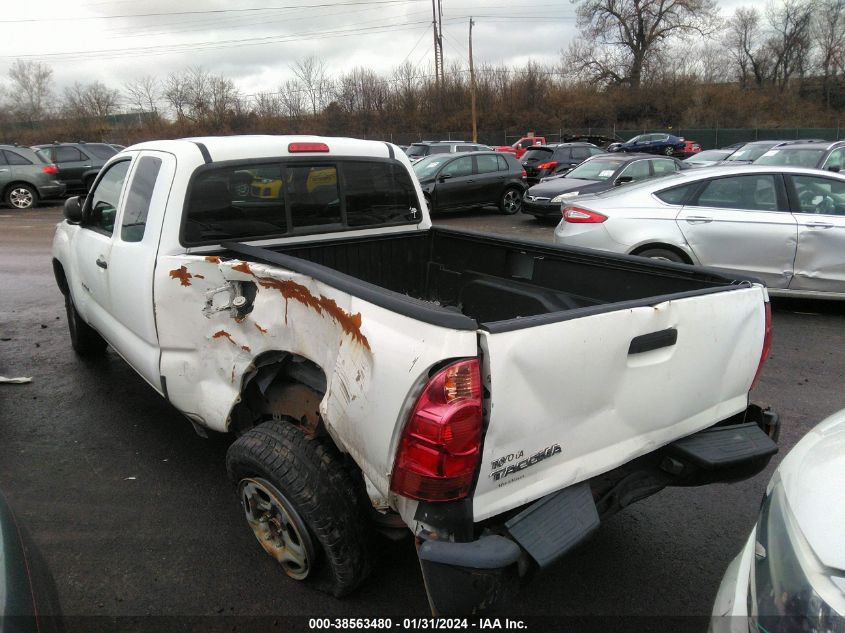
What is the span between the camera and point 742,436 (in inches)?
101

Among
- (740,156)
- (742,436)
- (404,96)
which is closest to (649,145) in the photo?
(740,156)

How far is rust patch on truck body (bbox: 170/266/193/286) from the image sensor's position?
295cm

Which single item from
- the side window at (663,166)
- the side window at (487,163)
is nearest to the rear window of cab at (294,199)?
the side window at (663,166)

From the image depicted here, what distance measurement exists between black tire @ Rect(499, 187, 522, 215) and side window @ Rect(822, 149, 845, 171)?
6.87m

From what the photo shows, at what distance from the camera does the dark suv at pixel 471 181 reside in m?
14.6

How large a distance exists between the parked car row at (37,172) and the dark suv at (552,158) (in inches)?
526

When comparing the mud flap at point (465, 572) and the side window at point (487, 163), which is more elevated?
the side window at point (487, 163)

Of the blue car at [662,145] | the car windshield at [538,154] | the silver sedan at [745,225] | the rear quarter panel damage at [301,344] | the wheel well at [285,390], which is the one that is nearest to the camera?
the rear quarter panel damage at [301,344]

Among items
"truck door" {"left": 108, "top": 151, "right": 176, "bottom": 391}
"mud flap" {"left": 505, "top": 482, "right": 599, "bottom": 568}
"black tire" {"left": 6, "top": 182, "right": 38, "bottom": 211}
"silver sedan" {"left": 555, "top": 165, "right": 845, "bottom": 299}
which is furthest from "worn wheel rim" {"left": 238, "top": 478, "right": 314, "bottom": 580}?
"black tire" {"left": 6, "top": 182, "right": 38, "bottom": 211}

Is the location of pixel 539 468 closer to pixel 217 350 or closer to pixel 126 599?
pixel 217 350

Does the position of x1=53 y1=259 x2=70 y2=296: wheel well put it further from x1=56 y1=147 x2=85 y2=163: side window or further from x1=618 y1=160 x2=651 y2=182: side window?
x1=56 y1=147 x2=85 y2=163: side window

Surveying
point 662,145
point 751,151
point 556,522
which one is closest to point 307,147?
point 556,522

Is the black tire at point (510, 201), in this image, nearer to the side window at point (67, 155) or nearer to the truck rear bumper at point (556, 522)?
the side window at point (67, 155)

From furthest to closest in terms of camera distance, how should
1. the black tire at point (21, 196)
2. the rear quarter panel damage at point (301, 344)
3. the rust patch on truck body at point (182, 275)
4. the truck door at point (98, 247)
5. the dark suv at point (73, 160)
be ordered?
the dark suv at point (73, 160), the black tire at point (21, 196), the truck door at point (98, 247), the rust patch on truck body at point (182, 275), the rear quarter panel damage at point (301, 344)
